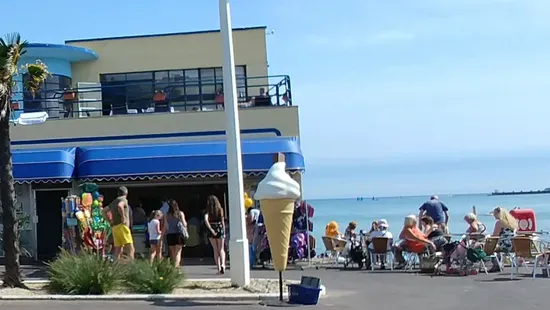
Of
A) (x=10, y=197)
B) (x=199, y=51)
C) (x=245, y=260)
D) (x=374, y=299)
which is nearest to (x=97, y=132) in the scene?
(x=199, y=51)

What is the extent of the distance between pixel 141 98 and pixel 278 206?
13712 mm

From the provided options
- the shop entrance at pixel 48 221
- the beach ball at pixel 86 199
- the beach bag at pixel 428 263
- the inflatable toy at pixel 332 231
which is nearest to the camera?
Answer: the beach bag at pixel 428 263

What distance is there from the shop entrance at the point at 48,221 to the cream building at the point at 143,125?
28 mm

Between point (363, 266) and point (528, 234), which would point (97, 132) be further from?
point (528, 234)

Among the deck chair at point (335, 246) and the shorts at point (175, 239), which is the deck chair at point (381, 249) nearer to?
the deck chair at point (335, 246)

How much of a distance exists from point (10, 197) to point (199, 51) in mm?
12779

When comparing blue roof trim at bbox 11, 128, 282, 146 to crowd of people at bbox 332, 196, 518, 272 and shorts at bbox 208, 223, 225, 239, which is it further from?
→ shorts at bbox 208, 223, 225, 239

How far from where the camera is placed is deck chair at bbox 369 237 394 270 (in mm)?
17312

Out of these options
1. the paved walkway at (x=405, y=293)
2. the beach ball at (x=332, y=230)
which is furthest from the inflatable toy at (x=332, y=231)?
the paved walkway at (x=405, y=293)

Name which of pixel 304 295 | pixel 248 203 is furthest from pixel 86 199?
pixel 304 295

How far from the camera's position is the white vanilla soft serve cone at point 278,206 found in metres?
12.1

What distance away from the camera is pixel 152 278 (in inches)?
494

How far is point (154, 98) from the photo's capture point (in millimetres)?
22984

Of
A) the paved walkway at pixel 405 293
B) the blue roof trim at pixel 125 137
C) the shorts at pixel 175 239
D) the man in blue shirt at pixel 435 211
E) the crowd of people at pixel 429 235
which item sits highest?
the blue roof trim at pixel 125 137
